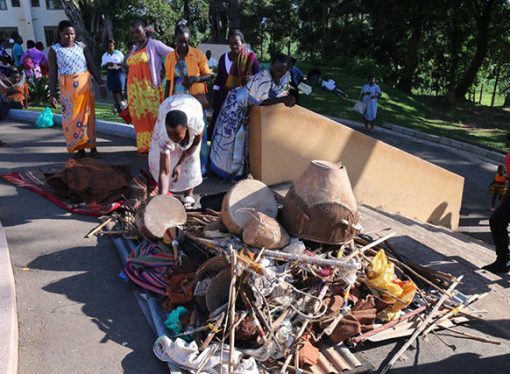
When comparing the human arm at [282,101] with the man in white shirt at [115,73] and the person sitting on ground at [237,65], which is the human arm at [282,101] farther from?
the man in white shirt at [115,73]

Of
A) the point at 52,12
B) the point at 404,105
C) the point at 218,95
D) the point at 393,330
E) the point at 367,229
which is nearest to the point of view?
the point at 393,330

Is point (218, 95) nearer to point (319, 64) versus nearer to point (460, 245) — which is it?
point (460, 245)

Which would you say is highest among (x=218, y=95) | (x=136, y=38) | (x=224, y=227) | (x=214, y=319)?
(x=136, y=38)

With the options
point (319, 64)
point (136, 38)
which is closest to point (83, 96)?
point (136, 38)

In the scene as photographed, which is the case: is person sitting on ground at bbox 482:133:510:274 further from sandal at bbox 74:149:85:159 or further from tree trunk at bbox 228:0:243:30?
tree trunk at bbox 228:0:243:30

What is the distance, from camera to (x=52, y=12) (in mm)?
33250

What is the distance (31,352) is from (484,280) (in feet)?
12.7

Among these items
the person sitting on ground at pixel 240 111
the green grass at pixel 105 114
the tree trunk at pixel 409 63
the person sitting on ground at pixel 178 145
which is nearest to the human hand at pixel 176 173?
the person sitting on ground at pixel 178 145

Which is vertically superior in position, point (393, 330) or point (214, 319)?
point (214, 319)

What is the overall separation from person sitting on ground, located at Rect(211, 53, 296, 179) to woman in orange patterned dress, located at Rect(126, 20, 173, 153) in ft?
3.26

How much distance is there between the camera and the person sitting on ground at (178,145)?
14.7 ft

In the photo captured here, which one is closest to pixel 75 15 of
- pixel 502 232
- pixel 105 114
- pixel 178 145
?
pixel 105 114

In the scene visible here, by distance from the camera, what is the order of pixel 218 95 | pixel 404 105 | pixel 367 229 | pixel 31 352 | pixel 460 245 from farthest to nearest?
pixel 404 105 < pixel 218 95 < pixel 460 245 < pixel 367 229 < pixel 31 352

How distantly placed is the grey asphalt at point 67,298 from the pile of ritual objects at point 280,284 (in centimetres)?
21
